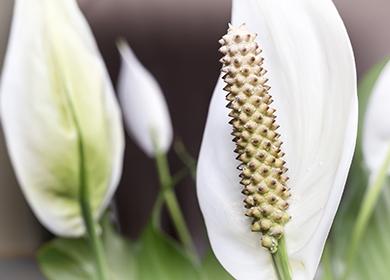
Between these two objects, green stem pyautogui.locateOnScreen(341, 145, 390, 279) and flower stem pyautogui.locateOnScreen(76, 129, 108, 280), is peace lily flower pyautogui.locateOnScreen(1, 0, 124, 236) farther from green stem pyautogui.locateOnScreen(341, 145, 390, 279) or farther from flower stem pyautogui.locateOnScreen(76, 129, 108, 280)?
green stem pyautogui.locateOnScreen(341, 145, 390, 279)

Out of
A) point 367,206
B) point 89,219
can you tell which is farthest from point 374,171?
point 89,219

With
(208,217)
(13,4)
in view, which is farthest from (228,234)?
(13,4)

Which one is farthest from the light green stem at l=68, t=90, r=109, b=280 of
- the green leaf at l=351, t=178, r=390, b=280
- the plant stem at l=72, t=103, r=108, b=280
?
the green leaf at l=351, t=178, r=390, b=280

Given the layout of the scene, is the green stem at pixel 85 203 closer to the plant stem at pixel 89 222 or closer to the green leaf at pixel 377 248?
the plant stem at pixel 89 222

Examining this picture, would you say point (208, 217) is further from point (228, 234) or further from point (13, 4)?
point (13, 4)

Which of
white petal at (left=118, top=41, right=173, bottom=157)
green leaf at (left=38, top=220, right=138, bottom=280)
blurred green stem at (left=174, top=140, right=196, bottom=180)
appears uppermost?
white petal at (left=118, top=41, right=173, bottom=157)

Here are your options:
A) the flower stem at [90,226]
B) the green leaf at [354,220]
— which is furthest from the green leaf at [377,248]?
the flower stem at [90,226]
